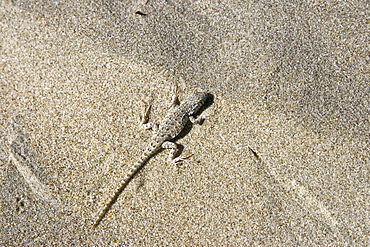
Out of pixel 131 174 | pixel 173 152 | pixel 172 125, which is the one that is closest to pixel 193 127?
pixel 172 125

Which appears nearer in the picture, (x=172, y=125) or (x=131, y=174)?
(x=131, y=174)

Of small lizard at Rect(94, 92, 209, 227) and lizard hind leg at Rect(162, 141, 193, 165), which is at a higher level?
small lizard at Rect(94, 92, 209, 227)

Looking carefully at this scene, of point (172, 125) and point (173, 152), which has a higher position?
point (172, 125)

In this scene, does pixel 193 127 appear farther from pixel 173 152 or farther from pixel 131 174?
pixel 131 174

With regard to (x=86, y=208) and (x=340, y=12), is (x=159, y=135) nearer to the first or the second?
(x=86, y=208)

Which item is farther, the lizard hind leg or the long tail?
the lizard hind leg
